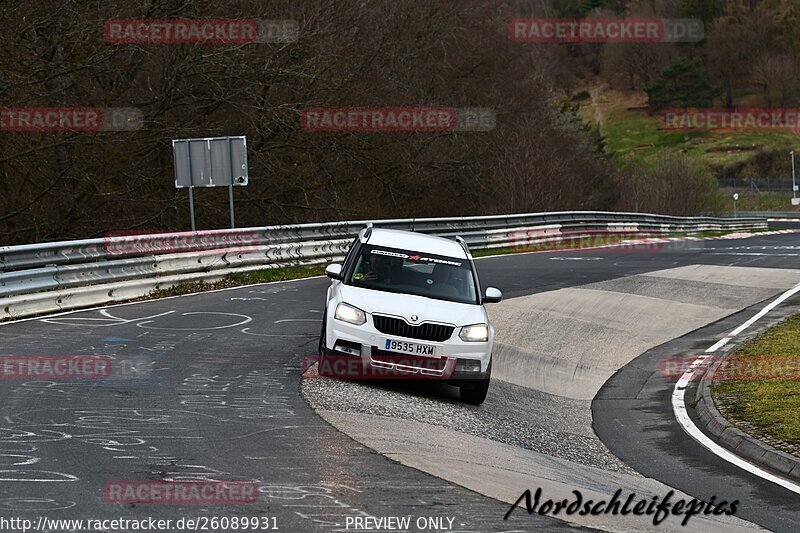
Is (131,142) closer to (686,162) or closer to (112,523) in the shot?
(112,523)

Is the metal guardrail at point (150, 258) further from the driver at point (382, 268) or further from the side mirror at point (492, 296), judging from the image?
the side mirror at point (492, 296)

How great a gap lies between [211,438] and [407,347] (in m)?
3.09

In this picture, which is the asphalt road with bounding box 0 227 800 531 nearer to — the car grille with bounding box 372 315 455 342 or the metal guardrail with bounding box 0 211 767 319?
the metal guardrail with bounding box 0 211 767 319

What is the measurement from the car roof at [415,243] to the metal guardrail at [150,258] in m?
6.28

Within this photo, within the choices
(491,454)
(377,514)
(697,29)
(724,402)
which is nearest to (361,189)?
(724,402)

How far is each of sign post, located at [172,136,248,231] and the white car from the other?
35.2 ft

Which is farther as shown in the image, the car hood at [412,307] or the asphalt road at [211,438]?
the car hood at [412,307]

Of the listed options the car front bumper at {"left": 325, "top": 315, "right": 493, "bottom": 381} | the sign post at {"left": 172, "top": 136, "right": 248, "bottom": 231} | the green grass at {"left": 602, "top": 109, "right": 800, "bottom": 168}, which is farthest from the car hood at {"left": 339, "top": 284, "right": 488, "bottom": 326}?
the green grass at {"left": 602, "top": 109, "right": 800, "bottom": 168}

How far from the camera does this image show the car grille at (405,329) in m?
11.7

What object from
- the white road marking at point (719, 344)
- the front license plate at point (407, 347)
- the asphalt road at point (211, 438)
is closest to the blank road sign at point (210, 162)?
the asphalt road at point (211, 438)

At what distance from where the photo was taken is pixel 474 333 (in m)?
12.0

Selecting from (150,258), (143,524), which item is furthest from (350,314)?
(150,258)

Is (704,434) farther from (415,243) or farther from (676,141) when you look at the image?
(676,141)

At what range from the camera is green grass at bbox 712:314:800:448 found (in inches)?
436
